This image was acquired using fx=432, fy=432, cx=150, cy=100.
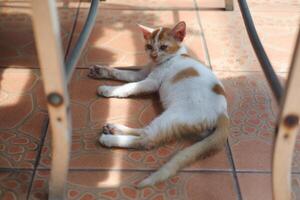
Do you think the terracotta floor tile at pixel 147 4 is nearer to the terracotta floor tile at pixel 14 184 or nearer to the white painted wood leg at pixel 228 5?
the white painted wood leg at pixel 228 5

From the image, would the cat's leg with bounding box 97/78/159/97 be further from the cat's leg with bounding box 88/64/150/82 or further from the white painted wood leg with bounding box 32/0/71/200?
the white painted wood leg with bounding box 32/0/71/200

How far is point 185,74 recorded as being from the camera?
1427 millimetres

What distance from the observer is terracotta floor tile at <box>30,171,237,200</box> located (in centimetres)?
118

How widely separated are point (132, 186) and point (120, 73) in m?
0.54

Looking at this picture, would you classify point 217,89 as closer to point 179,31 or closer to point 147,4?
point 179,31

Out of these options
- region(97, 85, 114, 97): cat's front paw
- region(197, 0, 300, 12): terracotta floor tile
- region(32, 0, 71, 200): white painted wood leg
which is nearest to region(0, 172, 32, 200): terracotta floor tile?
region(32, 0, 71, 200): white painted wood leg

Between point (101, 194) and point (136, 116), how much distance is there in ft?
1.19

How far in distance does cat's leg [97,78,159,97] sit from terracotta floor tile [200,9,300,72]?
0.33m

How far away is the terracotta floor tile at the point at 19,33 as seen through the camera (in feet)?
5.71

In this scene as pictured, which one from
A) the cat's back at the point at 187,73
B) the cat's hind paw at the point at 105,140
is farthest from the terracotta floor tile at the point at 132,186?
the cat's back at the point at 187,73

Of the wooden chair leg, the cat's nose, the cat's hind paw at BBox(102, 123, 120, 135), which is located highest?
the cat's nose

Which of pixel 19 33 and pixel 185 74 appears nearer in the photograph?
pixel 185 74

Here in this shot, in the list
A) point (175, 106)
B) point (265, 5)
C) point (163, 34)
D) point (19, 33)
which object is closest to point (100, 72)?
point (163, 34)

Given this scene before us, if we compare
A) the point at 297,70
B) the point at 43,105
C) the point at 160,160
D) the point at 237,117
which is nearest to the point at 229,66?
the point at 237,117
